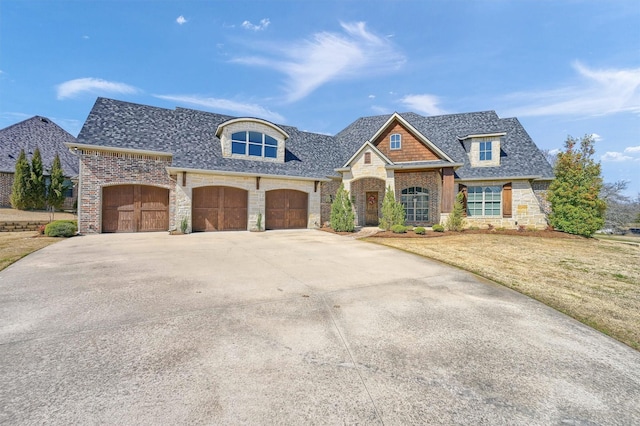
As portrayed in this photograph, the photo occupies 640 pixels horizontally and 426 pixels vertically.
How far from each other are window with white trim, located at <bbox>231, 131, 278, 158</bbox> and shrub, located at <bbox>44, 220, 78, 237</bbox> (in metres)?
8.55

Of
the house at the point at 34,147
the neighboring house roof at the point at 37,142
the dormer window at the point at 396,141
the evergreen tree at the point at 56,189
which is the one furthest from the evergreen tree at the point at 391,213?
the neighboring house roof at the point at 37,142

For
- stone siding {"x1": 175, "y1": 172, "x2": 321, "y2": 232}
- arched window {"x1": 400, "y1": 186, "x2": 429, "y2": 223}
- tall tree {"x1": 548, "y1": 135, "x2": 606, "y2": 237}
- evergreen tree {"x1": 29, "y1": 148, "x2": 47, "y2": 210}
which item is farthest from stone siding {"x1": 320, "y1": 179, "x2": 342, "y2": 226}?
evergreen tree {"x1": 29, "y1": 148, "x2": 47, "y2": 210}

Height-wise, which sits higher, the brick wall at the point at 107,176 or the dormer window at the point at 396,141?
the dormer window at the point at 396,141

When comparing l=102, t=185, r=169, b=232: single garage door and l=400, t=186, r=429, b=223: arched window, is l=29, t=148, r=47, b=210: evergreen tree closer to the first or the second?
l=102, t=185, r=169, b=232: single garage door

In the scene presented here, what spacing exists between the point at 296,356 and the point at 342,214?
42.1 ft

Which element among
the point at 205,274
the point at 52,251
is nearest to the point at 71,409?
the point at 205,274

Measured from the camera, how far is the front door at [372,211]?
2023cm

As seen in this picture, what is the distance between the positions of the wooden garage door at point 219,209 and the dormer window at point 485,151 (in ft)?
51.6

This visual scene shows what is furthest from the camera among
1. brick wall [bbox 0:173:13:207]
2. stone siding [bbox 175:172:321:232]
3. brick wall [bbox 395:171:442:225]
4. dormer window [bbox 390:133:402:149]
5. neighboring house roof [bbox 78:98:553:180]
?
brick wall [bbox 0:173:13:207]

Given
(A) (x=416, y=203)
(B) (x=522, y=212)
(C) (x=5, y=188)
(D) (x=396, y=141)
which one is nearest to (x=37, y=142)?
(C) (x=5, y=188)

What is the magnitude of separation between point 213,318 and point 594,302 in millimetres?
6720

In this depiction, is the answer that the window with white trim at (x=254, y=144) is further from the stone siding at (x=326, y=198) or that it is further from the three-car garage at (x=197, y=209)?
the stone siding at (x=326, y=198)

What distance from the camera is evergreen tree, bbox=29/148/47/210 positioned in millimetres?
20891

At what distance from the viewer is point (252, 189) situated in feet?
53.4
